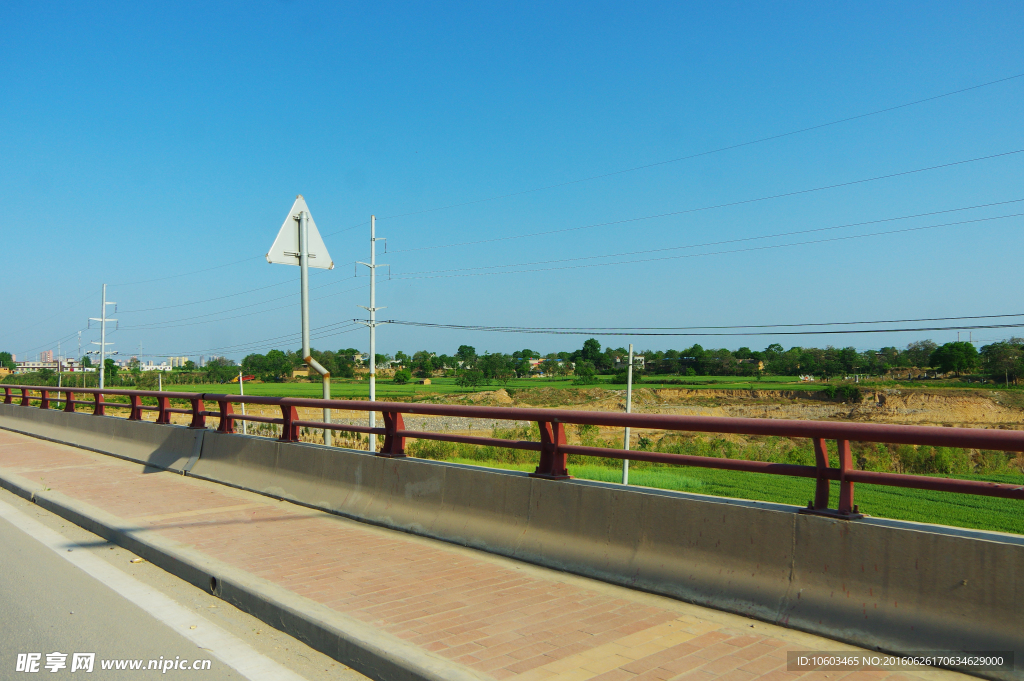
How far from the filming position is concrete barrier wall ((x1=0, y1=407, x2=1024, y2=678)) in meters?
4.05

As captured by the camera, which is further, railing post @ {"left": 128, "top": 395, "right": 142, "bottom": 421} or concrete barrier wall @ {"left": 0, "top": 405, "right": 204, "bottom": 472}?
railing post @ {"left": 128, "top": 395, "right": 142, "bottom": 421}

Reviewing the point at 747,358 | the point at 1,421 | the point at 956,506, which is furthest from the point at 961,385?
the point at 1,421

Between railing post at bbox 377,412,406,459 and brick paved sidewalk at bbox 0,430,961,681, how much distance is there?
86 cm

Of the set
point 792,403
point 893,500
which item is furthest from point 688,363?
point 893,500

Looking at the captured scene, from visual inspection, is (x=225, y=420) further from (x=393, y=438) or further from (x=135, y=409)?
(x=135, y=409)

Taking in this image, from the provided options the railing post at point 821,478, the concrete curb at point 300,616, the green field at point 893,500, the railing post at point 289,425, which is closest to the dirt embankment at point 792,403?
the green field at point 893,500

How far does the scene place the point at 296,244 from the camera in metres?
8.45

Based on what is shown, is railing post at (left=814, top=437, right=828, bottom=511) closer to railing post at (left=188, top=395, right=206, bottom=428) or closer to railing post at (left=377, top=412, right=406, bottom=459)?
railing post at (left=377, top=412, right=406, bottom=459)

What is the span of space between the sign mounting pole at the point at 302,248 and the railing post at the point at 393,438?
33.1 inches

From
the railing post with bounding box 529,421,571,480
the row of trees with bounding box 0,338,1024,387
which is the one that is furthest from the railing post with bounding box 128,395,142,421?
the row of trees with bounding box 0,338,1024,387

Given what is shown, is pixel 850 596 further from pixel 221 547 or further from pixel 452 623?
pixel 221 547

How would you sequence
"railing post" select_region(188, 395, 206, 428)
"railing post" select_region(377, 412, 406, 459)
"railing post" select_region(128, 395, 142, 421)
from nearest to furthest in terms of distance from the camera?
"railing post" select_region(377, 412, 406, 459) → "railing post" select_region(188, 395, 206, 428) → "railing post" select_region(128, 395, 142, 421)

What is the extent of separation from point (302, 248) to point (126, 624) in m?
4.33

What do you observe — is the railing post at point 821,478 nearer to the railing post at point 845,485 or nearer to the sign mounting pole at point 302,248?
the railing post at point 845,485
